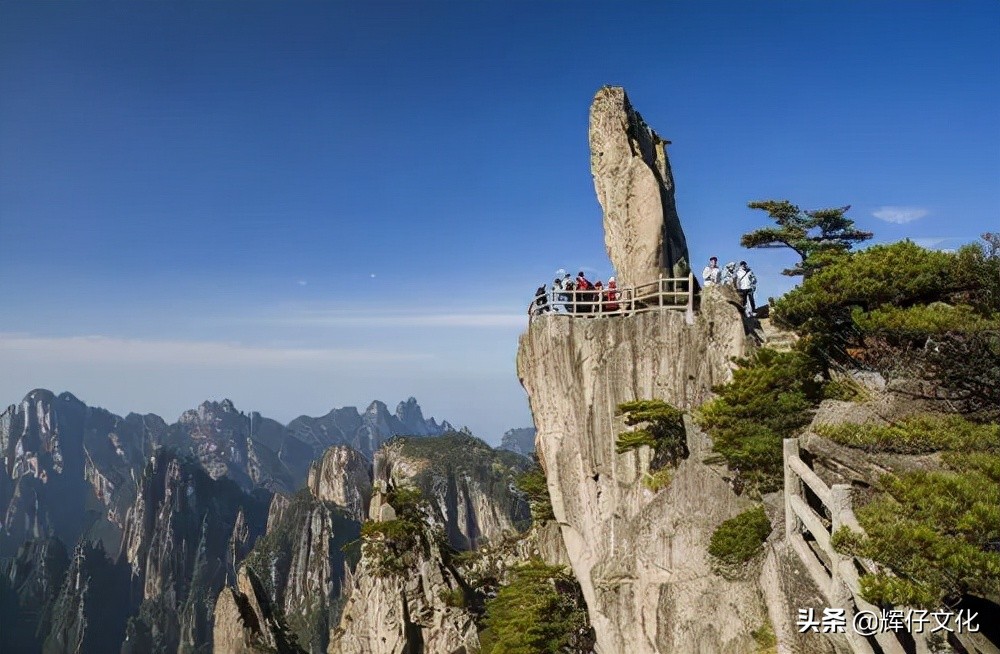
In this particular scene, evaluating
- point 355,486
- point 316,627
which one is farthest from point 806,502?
point 355,486

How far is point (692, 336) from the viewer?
78.6ft

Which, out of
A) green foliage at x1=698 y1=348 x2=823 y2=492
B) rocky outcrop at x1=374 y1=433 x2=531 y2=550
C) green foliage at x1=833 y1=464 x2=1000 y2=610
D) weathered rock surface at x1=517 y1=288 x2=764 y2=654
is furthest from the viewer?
rocky outcrop at x1=374 y1=433 x2=531 y2=550

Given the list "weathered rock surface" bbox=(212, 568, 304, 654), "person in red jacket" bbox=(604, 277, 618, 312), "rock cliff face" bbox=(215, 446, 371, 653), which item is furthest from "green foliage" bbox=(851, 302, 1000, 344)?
"rock cliff face" bbox=(215, 446, 371, 653)

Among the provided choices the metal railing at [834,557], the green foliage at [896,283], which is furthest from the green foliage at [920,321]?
the metal railing at [834,557]

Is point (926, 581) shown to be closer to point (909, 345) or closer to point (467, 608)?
point (909, 345)

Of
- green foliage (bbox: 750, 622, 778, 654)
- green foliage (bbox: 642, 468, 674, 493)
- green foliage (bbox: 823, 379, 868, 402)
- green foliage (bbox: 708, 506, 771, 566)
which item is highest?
green foliage (bbox: 823, 379, 868, 402)

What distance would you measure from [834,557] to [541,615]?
56.5 feet

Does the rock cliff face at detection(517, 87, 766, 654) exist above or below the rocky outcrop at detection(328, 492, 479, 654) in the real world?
above

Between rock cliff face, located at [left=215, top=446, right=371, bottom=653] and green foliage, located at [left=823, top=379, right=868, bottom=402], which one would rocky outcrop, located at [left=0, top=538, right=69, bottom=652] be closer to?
rock cliff face, located at [left=215, top=446, right=371, bottom=653]

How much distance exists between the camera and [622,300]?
2606 centimetres

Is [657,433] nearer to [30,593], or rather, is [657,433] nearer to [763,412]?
[763,412]

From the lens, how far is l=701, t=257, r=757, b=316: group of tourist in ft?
75.8

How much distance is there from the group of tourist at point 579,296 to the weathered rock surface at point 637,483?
810 mm

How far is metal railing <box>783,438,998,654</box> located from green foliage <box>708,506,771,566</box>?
121 inches
